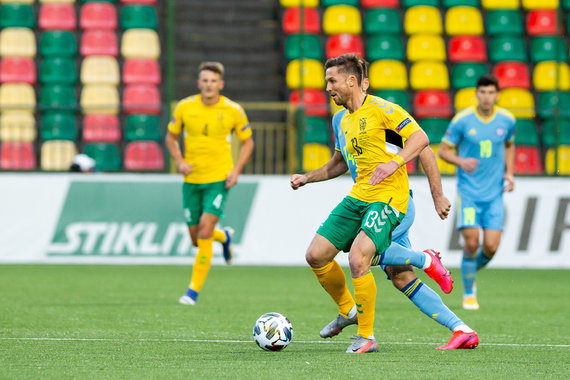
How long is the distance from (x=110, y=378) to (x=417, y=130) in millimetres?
2388

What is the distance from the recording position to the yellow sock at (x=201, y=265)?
9.70 meters

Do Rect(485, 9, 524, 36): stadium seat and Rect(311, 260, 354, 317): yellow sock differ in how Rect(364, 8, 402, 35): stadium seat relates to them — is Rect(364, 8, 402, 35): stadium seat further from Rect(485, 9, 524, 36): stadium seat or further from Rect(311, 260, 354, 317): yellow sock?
Rect(311, 260, 354, 317): yellow sock

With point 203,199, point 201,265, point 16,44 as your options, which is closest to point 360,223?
point 201,265

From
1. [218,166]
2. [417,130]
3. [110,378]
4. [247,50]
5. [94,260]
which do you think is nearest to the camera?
[110,378]

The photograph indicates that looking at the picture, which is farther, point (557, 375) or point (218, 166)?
point (218, 166)

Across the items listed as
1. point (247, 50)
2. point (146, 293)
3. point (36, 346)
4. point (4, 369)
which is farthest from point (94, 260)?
point (4, 369)

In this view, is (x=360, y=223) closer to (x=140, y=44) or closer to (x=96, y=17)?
(x=140, y=44)

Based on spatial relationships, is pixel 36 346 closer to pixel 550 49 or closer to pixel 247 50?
pixel 247 50

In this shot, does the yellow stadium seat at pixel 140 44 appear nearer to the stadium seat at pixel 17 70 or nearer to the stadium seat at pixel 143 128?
the stadium seat at pixel 17 70

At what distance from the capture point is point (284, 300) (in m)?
10.2

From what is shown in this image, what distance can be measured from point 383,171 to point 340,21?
13.5m

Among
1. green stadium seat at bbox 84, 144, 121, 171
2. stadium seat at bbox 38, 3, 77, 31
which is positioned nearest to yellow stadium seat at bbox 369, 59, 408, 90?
green stadium seat at bbox 84, 144, 121, 171

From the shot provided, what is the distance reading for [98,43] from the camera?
61.0 feet

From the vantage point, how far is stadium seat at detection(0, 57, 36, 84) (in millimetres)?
18016
